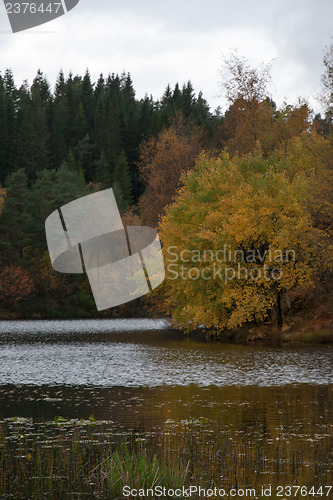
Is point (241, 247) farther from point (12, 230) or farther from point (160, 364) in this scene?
point (12, 230)

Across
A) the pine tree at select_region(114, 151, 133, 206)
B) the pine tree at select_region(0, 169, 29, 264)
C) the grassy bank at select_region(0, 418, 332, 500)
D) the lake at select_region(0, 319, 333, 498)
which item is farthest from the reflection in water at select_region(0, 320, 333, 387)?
the pine tree at select_region(114, 151, 133, 206)

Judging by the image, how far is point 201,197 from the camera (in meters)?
51.4

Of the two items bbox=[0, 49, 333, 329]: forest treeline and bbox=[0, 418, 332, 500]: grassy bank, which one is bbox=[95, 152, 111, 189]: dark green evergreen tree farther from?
bbox=[0, 418, 332, 500]: grassy bank

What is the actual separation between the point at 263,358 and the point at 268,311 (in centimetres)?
1689

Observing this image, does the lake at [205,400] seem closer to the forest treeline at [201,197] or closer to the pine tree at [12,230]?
the forest treeline at [201,197]

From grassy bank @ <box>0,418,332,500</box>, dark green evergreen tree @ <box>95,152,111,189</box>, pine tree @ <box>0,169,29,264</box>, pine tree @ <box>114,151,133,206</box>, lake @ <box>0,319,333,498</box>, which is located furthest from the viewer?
pine tree @ <box>114,151,133,206</box>

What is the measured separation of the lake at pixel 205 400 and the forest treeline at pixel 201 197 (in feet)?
24.9

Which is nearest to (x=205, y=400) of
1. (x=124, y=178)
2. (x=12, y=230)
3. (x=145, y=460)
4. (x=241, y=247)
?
(x=145, y=460)

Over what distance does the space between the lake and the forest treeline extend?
760 centimetres

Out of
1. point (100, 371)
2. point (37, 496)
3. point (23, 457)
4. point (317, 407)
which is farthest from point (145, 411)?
point (100, 371)

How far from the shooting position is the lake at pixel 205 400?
46.6 ft

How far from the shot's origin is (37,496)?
1103 cm

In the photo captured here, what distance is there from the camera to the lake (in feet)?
46.6

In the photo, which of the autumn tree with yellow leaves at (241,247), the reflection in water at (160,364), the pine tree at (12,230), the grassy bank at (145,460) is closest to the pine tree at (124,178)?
the pine tree at (12,230)
